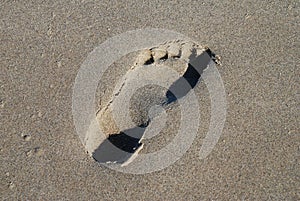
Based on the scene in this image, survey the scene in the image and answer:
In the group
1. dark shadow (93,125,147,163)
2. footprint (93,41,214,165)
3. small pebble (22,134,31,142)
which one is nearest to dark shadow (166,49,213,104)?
footprint (93,41,214,165)

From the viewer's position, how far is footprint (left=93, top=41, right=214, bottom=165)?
244 centimetres

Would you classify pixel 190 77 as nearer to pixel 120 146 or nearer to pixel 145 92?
pixel 145 92

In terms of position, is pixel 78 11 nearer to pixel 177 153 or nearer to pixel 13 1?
pixel 13 1

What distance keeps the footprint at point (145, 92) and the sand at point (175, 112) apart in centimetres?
7

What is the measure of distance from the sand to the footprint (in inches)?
2.7

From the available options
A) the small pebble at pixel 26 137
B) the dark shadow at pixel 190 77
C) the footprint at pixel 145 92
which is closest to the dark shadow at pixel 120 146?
the footprint at pixel 145 92

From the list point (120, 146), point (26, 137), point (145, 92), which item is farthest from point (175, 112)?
point (26, 137)

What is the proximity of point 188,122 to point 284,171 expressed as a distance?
60 cm

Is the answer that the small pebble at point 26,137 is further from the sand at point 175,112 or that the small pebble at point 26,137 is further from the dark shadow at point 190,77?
the dark shadow at point 190,77

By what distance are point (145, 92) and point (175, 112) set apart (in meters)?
0.22

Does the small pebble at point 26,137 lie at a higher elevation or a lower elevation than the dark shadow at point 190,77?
lower

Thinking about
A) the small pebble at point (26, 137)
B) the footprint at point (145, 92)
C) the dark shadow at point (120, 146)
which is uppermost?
the footprint at point (145, 92)

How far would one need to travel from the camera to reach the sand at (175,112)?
7.74 ft

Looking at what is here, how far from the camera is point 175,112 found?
7.94 ft
